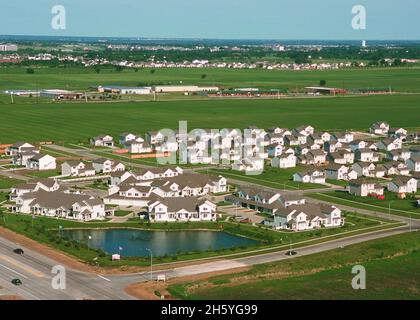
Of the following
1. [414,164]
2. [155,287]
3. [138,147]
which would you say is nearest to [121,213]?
[155,287]

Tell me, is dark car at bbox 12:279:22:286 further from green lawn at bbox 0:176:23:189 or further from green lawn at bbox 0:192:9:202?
green lawn at bbox 0:176:23:189

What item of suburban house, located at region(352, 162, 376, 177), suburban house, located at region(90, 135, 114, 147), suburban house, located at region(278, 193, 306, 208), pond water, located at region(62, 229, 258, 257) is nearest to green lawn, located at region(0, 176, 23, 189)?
pond water, located at region(62, 229, 258, 257)

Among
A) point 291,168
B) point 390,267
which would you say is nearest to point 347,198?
point 291,168

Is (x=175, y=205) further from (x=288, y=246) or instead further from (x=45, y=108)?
(x=45, y=108)

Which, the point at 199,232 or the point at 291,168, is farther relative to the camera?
the point at 291,168

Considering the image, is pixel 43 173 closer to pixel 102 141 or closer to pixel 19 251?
pixel 102 141

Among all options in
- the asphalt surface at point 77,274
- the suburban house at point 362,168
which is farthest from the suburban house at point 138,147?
the asphalt surface at point 77,274

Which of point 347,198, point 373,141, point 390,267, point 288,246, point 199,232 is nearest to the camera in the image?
point 390,267

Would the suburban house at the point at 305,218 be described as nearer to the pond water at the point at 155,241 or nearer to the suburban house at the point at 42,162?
the pond water at the point at 155,241
